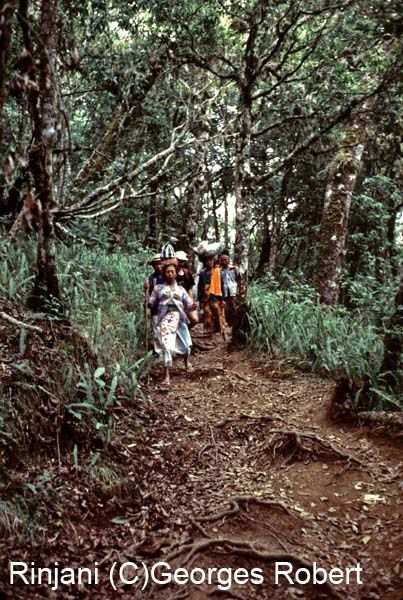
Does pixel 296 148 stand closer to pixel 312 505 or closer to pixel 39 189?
pixel 39 189

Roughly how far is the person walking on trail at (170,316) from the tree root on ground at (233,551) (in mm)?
3604

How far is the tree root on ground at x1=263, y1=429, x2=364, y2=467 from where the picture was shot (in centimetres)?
412

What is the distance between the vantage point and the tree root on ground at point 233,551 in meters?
2.93

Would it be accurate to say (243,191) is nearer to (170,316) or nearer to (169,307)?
(169,307)

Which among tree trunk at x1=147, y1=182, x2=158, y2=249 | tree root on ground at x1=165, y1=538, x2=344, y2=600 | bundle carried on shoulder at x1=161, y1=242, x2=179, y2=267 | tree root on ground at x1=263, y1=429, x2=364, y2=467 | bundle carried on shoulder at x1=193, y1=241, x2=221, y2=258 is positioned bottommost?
tree root on ground at x1=165, y1=538, x2=344, y2=600

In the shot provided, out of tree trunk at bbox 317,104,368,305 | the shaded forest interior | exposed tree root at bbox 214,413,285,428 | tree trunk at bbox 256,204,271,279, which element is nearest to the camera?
the shaded forest interior

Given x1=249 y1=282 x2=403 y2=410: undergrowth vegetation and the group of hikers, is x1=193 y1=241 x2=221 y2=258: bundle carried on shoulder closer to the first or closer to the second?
the group of hikers

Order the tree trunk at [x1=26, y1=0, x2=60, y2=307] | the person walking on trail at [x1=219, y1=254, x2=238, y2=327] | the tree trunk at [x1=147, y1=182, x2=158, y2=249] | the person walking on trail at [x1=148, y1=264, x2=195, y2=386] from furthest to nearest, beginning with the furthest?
the tree trunk at [x1=147, y1=182, x2=158, y2=249], the person walking on trail at [x1=219, y1=254, x2=238, y2=327], the person walking on trail at [x1=148, y1=264, x2=195, y2=386], the tree trunk at [x1=26, y1=0, x2=60, y2=307]

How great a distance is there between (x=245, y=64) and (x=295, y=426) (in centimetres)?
558

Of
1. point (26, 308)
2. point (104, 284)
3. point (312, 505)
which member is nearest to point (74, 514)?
point (312, 505)

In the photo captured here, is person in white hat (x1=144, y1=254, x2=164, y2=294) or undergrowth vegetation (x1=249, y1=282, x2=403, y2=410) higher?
person in white hat (x1=144, y1=254, x2=164, y2=294)

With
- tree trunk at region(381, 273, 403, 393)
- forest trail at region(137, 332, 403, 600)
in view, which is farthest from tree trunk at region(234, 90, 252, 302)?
tree trunk at region(381, 273, 403, 393)

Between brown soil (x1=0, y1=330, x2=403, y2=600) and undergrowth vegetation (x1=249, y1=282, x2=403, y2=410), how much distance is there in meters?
0.42

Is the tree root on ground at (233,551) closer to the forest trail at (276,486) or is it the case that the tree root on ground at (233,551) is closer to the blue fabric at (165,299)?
the forest trail at (276,486)
